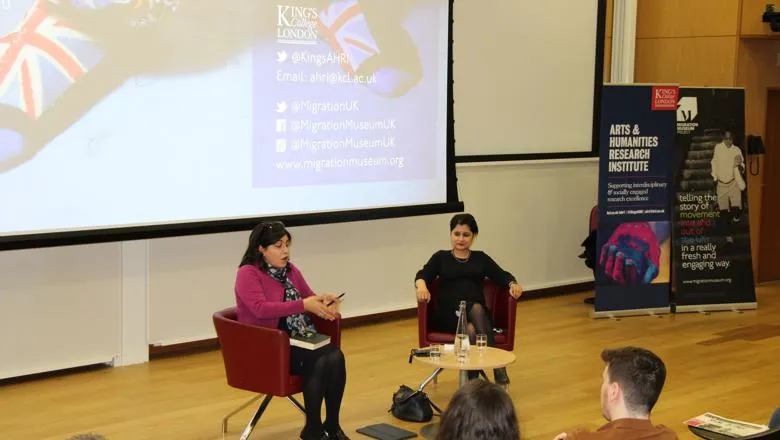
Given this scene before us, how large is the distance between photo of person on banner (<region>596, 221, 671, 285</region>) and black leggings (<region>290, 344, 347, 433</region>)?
4.01 meters

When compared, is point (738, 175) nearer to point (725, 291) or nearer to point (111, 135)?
point (725, 291)

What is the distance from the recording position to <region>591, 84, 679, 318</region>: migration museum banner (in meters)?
8.65

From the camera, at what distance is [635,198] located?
876cm

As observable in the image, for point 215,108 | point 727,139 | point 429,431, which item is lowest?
point 429,431

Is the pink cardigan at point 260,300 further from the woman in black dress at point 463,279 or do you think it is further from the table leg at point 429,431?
the woman in black dress at point 463,279

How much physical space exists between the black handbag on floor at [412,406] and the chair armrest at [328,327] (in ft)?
1.86

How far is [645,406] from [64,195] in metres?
3.93

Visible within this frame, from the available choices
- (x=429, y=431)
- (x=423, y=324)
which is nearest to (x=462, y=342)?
(x=429, y=431)

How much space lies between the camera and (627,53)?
9.83 meters

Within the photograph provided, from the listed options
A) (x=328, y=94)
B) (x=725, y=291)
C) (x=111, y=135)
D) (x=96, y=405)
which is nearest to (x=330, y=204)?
(x=328, y=94)

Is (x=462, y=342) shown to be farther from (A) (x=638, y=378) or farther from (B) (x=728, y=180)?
(B) (x=728, y=180)

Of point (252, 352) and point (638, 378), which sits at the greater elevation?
point (638, 378)

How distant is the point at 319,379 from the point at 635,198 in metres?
4.57

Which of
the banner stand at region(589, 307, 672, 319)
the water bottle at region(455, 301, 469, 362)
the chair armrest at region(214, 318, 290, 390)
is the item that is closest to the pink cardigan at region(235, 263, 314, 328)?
the chair armrest at region(214, 318, 290, 390)
